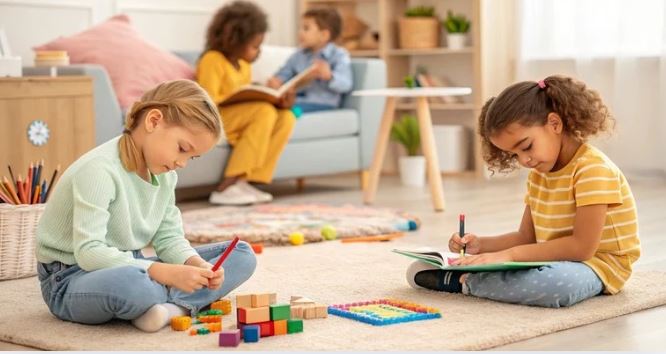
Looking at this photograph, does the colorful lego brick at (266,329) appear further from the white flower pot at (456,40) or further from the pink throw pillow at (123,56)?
the white flower pot at (456,40)

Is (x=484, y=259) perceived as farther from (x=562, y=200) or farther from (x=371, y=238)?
(x=371, y=238)

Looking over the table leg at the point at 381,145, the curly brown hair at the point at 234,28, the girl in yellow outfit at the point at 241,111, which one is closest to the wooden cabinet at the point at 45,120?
the girl in yellow outfit at the point at 241,111

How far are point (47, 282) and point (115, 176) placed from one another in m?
0.26

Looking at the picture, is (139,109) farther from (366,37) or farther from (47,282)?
(366,37)

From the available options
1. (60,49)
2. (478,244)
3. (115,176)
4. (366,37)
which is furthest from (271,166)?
(115,176)

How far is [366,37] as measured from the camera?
5.59 metres

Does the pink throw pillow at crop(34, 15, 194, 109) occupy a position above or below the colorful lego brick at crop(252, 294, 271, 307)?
above

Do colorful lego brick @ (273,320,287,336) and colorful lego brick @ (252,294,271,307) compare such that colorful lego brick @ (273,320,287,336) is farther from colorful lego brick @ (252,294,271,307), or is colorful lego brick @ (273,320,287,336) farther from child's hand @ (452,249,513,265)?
child's hand @ (452,249,513,265)

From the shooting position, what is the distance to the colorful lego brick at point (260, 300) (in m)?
1.89

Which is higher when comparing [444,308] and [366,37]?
[366,37]

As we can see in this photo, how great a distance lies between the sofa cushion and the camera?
14.6ft

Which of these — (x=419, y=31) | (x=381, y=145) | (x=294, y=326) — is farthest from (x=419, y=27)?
(x=294, y=326)

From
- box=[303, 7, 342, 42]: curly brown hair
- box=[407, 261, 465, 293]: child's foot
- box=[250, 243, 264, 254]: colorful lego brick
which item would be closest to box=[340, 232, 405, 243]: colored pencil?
box=[250, 243, 264, 254]: colorful lego brick

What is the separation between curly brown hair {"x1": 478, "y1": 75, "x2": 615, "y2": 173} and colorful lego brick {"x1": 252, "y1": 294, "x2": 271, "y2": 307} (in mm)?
593
